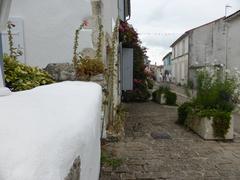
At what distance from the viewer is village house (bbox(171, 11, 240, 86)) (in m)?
19.0

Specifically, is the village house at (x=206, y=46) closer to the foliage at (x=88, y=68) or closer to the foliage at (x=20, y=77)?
the foliage at (x=88, y=68)

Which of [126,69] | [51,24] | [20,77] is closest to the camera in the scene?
[20,77]

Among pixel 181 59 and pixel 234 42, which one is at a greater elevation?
pixel 234 42

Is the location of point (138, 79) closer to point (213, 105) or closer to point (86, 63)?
point (213, 105)

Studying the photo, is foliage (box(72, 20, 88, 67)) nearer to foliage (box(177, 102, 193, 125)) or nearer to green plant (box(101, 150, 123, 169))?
green plant (box(101, 150, 123, 169))

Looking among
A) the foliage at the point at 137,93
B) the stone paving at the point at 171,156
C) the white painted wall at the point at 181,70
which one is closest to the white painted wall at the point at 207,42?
the white painted wall at the point at 181,70

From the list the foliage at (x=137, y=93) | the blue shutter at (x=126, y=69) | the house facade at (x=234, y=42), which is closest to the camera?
the blue shutter at (x=126, y=69)

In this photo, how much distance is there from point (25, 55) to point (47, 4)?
1.06 meters

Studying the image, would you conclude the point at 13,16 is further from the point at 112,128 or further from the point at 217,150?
the point at 217,150

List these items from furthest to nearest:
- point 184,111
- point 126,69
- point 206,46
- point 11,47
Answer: point 206,46 → point 126,69 → point 184,111 → point 11,47

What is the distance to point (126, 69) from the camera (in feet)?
39.2

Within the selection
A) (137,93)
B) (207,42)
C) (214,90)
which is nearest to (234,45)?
(137,93)

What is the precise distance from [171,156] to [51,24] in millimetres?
3332

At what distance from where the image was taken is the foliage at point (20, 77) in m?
A: 4.38
